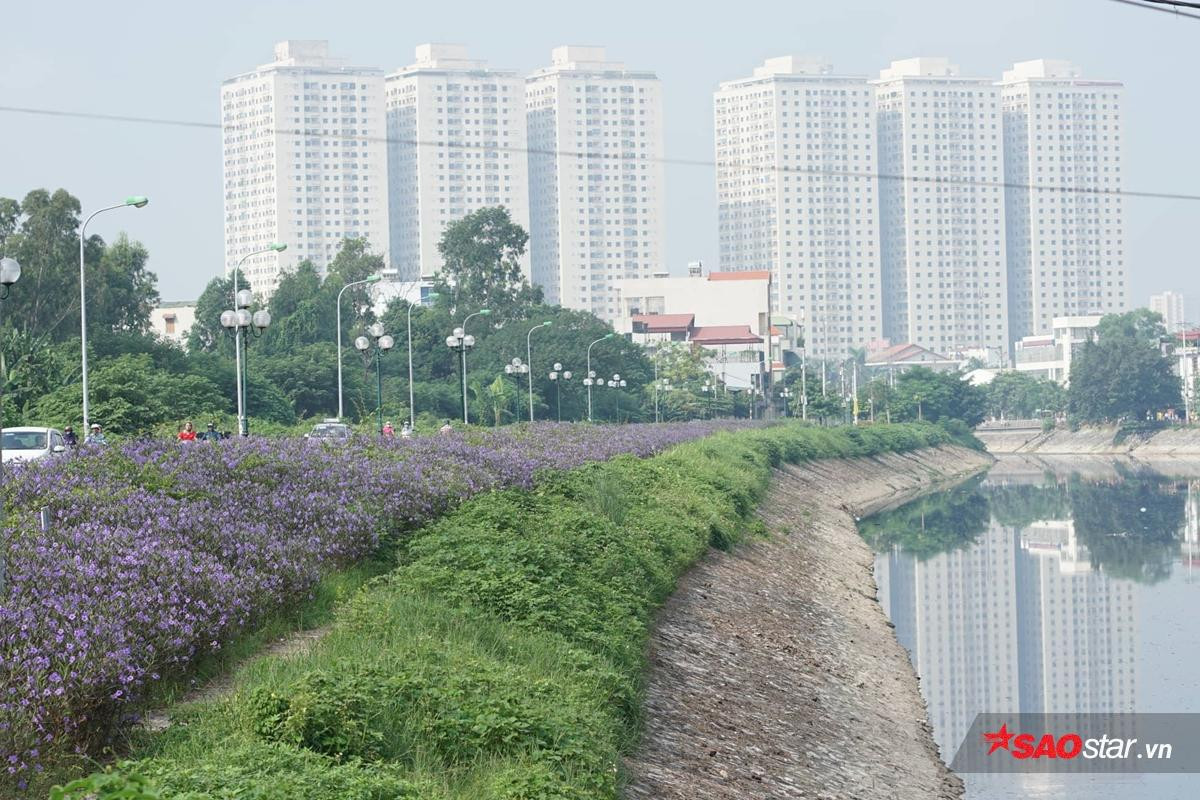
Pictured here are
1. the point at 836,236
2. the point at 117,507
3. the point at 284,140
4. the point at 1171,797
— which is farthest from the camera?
the point at 836,236

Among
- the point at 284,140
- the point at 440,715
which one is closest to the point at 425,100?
the point at 284,140

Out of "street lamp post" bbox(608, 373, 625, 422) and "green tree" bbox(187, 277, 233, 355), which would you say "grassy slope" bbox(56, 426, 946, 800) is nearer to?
"street lamp post" bbox(608, 373, 625, 422)

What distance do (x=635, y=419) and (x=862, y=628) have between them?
2431 inches

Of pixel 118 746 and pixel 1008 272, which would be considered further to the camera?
pixel 1008 272

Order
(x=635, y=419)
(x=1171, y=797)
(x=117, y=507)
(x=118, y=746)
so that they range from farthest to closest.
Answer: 1. (x=635, y=419)
2. (x=1171, y=797)
3. (x=117, y=507)
4. (x=118, y=746)

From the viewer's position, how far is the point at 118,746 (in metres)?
8.02

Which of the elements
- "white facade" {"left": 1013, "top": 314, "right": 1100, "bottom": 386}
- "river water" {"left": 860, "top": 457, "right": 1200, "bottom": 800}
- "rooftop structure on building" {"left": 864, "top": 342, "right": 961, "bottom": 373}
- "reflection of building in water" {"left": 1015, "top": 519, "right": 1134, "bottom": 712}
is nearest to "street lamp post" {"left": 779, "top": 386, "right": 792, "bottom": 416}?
"white facade" {"left": 1013, "top": 314, "right": 1100, "bottom": 386}

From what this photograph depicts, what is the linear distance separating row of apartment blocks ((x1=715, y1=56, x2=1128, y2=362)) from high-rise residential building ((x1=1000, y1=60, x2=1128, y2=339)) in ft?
0.56

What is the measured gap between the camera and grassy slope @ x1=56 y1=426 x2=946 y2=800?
24.0 ft

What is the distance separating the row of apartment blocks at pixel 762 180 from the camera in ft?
522

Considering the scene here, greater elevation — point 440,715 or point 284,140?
point 284,140

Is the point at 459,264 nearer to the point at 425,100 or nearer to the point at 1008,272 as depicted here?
the point at 425,100

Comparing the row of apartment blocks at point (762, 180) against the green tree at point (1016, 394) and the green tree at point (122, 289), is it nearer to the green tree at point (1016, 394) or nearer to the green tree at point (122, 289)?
the green tree at point (1016, 394)

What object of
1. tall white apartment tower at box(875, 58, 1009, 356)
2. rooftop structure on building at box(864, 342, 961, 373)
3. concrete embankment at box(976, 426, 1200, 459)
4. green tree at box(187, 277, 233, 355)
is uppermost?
tall white apartment tower at box(875, 58, 1009, 356)
